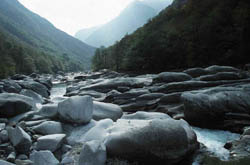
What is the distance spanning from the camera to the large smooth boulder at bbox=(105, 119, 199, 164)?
3859 mm

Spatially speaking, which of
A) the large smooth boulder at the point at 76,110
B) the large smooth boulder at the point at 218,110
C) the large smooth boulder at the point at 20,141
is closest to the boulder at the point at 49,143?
the large smooth boulder at the point at 20,141

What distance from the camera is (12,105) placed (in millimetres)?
6340

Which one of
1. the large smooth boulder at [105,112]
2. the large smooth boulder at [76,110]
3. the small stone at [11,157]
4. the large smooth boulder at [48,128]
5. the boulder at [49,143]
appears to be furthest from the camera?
the large smooth boulder at [105,112]

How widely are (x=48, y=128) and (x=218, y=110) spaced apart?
679 cm

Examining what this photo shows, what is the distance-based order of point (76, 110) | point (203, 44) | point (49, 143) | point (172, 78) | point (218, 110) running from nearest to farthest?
point (49, 143) < point (76, 110) < point (218, 110) < point (172, 78) < point (203, 44)

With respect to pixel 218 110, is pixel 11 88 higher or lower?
higher

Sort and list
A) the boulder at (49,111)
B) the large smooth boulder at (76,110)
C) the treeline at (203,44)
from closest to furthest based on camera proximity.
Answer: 1. the large smooth boulder at (76,110)
2. the boulder at (49,111)
3. the treeline at (203,44)

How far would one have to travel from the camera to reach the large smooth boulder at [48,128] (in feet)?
17.0

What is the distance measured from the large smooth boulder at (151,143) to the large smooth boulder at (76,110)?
1739mm

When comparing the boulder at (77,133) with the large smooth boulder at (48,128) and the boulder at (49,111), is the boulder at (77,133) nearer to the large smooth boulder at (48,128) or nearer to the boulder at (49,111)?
the large smooth boulder at (48,128)

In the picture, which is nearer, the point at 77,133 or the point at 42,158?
the point at 42,158

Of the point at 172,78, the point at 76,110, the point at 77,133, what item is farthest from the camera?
the point at 172,78

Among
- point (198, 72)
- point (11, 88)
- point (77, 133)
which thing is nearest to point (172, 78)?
point (198, 72)

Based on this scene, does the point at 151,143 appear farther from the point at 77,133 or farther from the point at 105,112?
the point at 105,112
